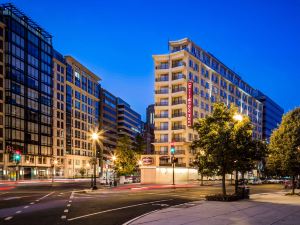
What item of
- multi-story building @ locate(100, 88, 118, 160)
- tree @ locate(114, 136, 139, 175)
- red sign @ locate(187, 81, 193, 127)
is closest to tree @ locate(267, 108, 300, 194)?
→ tree @ locate(114, 136, 139, 175)

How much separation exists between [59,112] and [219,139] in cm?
10670

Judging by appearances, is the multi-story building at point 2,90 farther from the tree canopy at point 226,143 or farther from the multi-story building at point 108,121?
the tree canopy at point 226,143

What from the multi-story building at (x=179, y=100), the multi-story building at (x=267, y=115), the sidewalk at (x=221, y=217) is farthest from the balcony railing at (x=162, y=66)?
the multi-story building at (x=267, y=115)

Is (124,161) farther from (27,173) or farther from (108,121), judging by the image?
(108,121)

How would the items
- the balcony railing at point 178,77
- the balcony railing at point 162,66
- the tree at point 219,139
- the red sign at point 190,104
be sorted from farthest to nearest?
the balcony railing at point 162,66
the balcony railing at point 178,77
the red sign at point 190,104
the tree at point 219,139

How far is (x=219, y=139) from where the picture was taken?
29016mm

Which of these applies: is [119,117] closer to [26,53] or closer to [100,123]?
[100,123]

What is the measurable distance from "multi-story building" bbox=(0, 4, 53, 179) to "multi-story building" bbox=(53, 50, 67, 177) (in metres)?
3.99

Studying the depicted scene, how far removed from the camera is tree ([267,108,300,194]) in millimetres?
34594

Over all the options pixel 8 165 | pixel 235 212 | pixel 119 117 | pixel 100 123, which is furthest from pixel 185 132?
pixel 119 117

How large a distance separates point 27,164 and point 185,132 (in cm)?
4862

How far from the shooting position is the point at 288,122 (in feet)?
119

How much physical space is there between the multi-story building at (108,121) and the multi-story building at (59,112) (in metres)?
38.6

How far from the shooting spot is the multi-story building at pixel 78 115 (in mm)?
134375
